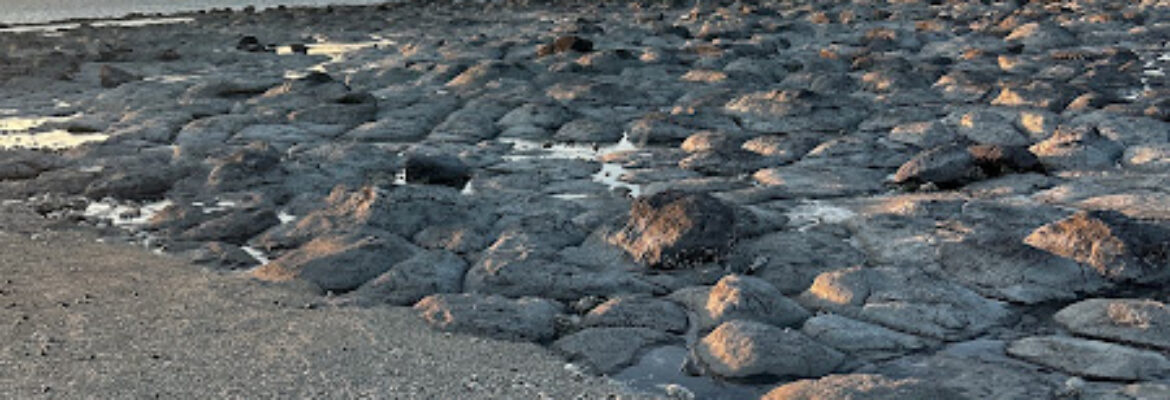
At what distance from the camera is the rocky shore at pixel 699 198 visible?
5.59 m

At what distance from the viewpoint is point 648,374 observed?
533 cm

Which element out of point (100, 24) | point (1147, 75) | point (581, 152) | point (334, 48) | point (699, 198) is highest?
point (699, 198)

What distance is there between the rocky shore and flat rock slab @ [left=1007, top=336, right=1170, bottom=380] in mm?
16

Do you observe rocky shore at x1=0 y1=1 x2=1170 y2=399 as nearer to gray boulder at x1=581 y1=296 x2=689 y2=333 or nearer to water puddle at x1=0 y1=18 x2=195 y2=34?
gray boulder at x1=581 y1=296 x2=689 y2=333

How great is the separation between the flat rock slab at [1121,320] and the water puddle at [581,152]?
169 inches

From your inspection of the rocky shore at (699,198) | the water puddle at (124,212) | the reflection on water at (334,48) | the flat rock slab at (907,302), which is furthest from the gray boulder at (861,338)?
the reflection on water at (334,48)

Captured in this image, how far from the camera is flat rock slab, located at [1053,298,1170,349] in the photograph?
5.49 meters

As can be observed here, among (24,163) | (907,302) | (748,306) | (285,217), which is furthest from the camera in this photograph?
(24,163)

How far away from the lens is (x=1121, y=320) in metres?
5.65

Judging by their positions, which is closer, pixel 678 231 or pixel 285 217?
pixel 678 231

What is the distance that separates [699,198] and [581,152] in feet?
13.2

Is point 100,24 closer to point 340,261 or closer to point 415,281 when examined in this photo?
point 340,261

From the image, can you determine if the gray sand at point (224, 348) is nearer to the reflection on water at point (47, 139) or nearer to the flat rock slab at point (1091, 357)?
the flat rock slab at point (1091, 357)

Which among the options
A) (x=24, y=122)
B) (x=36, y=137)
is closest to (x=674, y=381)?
(x=36, y=137)
